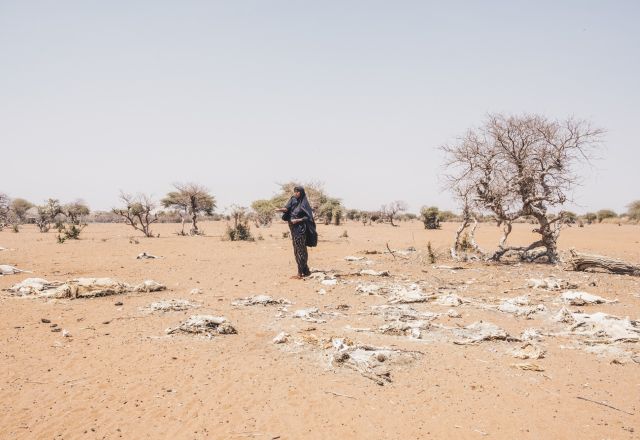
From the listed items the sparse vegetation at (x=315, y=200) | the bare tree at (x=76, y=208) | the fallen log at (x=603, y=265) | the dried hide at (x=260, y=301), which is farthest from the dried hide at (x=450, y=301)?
the bare tree at (x=76, y=208)

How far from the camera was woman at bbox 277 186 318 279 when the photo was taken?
1052 cm

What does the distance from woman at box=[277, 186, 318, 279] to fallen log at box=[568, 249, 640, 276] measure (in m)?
7.30

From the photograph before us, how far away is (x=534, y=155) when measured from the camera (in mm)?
12094

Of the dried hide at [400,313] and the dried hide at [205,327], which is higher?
the dried hide at [205,327]

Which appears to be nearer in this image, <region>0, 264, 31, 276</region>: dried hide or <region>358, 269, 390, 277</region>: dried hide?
<region>0, 264, 31, 276</region>: dried hide

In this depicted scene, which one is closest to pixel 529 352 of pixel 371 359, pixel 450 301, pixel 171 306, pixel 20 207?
pixel 371 359

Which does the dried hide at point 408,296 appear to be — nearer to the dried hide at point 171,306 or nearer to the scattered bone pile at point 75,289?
the dried hide at point 171,306

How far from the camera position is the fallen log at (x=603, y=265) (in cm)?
1093

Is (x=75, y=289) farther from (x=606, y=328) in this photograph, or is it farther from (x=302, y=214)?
(x=606, y=328)

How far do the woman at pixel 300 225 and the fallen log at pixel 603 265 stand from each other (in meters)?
7.30

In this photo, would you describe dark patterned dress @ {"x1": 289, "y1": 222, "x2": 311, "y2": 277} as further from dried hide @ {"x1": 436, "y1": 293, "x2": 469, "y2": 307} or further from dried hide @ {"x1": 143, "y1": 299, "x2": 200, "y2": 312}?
dried hide @ {"x1": 436, "y1": 293, "x2": 469, "y2": 307}

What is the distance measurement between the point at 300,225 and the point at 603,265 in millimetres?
8055

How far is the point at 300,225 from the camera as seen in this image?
10.5 meters

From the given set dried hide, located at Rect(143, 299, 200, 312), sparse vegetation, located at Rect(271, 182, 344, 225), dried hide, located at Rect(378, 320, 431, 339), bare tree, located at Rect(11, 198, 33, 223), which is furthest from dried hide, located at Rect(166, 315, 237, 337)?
bare tree, located at Rect(11, 198, 33, 223)
